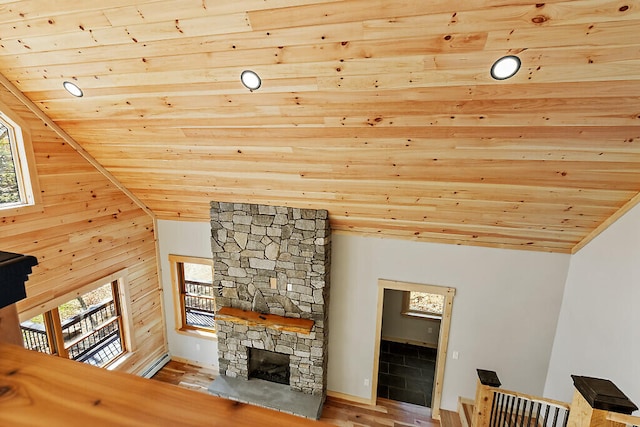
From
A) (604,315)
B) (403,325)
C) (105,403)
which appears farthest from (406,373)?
(105,403)

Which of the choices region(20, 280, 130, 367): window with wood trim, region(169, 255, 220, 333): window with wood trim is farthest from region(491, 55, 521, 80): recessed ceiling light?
region(20, 280, 130, 367): window with wood trim

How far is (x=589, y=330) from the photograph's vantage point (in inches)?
144

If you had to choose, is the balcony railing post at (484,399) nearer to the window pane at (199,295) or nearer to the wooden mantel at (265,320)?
the wooden mantel at (265,320)

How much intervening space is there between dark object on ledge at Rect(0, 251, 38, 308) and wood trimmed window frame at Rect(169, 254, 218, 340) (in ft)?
16.7

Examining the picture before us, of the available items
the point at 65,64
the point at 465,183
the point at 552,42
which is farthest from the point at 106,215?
the point at 552,42

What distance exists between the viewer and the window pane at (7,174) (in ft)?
11.2

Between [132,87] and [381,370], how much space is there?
19.4 ft

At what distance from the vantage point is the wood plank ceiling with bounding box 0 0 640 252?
75.9 inches

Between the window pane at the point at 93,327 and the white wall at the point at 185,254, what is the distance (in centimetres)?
94

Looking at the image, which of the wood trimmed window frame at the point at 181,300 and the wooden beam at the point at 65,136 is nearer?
the wooden beam at the point at 65,136

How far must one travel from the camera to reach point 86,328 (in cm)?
462

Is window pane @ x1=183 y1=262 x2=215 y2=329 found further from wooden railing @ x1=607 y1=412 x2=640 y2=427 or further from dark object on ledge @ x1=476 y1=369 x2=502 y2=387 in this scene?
wooden railing @ x1=607 y1=412 x2=640 y2=427

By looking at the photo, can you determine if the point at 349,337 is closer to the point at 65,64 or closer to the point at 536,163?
the point at 536,163

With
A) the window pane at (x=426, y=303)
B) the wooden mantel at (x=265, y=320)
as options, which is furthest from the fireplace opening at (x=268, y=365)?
the window pane at (x=426, y=303)
